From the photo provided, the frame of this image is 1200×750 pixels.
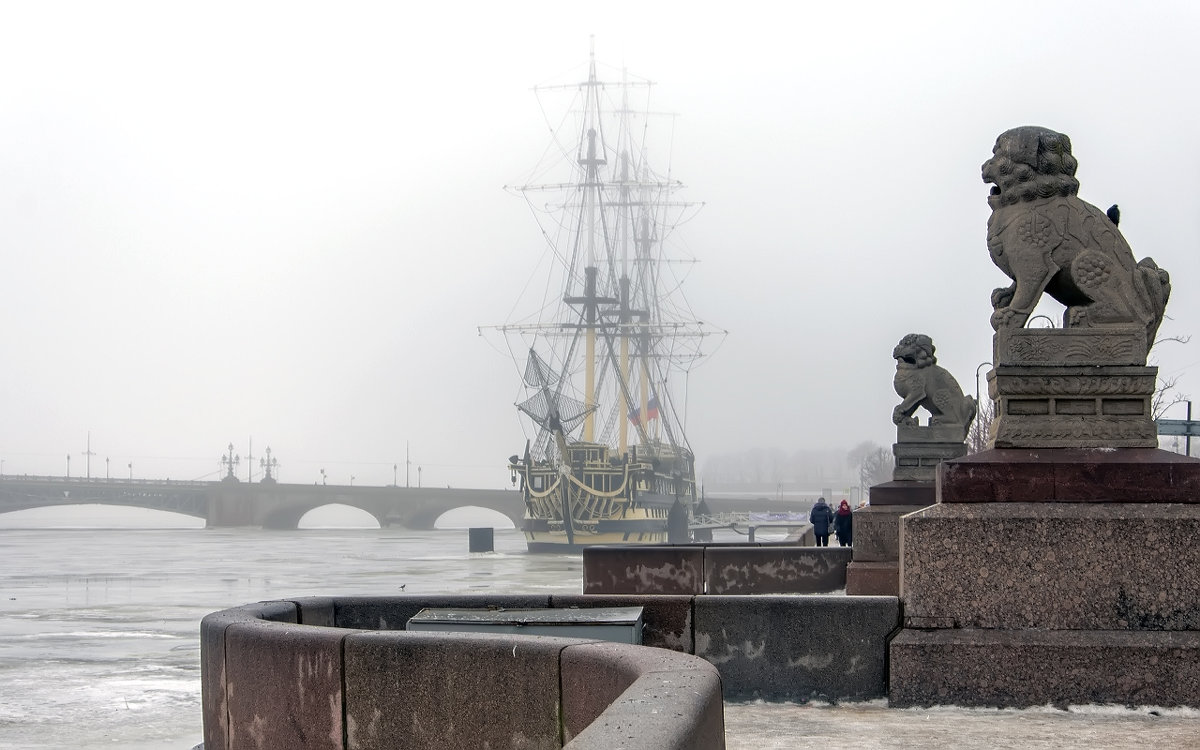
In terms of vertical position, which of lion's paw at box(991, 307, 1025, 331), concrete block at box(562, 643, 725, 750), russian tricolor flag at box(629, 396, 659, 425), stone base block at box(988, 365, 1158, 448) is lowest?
concrete block at box(562, 643, 725, 750)

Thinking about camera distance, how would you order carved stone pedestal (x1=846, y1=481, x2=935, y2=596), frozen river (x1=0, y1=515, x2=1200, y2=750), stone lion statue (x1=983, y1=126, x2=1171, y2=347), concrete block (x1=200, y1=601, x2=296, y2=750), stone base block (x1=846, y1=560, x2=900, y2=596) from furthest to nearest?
carved stone pedestal (x1=846, y1=481, x2=935, y2=596) → stone base block (x1=846, y1=560, x2=900, y2=596) → stone lion statue (x1=983, y1=126, x2=1171, y2=347) → frozen river (x1=0, y1=515, x2=1200, y2=750) → concrete block (x1=200, y1=601, x2=296, y2=750)

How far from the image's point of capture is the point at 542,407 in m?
79.5

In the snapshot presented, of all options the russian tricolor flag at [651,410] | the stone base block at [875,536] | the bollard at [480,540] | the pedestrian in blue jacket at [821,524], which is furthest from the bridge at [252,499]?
the stone base block at [875,536]

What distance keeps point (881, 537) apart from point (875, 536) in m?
0.06

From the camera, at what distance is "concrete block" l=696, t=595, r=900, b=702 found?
638 cm

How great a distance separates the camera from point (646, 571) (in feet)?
46.1

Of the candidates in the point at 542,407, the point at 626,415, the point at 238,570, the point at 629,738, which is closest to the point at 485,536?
the point at 238,570

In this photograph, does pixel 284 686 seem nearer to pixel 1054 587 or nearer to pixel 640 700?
pixel 640 700

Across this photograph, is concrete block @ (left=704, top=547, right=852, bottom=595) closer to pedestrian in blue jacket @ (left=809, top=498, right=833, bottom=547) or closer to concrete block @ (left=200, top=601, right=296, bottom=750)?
concrete block @ (left=200, top=601, right=296, bottom=750)

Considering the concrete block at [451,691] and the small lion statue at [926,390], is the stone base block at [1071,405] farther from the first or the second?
the small lion statue at [926,390]

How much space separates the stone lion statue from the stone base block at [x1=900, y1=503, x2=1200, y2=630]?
3.83 feet

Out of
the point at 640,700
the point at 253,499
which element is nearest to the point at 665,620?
the point at 640,700

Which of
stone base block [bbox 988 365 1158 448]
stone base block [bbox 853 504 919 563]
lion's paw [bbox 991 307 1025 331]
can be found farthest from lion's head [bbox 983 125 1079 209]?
stone base block [bbox 853 504 919 563]

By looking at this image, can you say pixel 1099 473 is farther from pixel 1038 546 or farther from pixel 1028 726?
pixel 1028 726
